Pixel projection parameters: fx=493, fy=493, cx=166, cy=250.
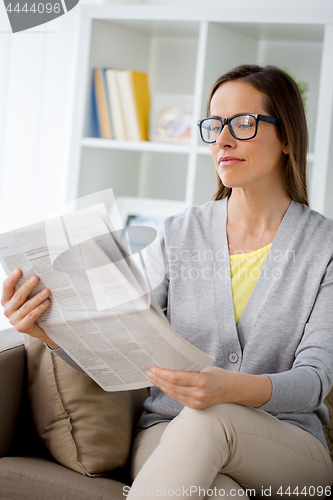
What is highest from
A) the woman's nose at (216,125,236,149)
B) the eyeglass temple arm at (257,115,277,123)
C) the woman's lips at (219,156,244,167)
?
the eyeglass temple arm at (257,115,277,123)

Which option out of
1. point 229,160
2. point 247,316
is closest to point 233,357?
point 247,316

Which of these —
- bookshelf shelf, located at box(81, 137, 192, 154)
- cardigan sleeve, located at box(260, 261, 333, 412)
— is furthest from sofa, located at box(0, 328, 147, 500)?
bookshelf shelf, located at box(81, 137, 192, 154)

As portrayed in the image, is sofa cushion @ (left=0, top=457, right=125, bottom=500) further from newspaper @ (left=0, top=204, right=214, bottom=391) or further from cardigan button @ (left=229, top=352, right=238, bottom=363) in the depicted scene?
cardigan button @ (left=229, top=352, right=238, bottom=363)

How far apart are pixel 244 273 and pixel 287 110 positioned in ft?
1.39

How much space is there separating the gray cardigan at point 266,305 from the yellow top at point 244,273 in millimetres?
30

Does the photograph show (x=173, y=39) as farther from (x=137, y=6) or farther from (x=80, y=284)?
(x=80, y=284)

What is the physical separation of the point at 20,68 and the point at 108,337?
1504mm

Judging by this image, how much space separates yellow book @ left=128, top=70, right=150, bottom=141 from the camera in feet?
7.61

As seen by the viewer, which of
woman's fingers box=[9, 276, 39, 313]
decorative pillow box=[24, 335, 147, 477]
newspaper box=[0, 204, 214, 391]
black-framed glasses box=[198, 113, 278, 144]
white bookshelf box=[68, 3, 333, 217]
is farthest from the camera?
white bookshelf box=[68, 3, 333, 217]

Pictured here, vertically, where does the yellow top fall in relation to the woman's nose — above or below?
below

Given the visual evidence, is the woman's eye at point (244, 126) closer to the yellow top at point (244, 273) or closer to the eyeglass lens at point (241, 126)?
the eyeglass lens at point (241, 126)

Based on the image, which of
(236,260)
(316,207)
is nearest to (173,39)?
(316,207)

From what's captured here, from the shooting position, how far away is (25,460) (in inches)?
41.4

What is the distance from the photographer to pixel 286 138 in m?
1.26
